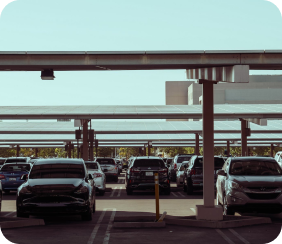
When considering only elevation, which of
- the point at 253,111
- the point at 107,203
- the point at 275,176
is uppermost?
the point at 253,111

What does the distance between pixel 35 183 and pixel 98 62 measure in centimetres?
349

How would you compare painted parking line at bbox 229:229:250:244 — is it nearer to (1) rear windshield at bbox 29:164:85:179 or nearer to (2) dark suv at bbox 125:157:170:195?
(1) rear windshield at bbox 29:164:85:179

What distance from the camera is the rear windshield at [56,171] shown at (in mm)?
15812

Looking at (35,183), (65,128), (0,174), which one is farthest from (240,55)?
(65,128)

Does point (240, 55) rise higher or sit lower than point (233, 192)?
higher

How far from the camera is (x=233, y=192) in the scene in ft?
50.4

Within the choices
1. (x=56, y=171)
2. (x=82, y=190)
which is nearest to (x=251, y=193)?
(x=82, y=190)

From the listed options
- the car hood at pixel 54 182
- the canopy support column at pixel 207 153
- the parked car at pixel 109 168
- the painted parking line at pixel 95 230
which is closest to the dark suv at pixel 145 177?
the painted parking line at pixel 95 230

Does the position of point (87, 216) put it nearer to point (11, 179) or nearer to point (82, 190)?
point (82, 190)

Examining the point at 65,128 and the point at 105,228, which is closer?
the point at 105,228

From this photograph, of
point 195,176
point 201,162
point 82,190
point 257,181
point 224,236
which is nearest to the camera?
point 224,236

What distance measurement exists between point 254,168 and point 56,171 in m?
5.75

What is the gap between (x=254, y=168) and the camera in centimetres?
1683

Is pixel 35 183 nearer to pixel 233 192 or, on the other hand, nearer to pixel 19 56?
pixel 19 56
